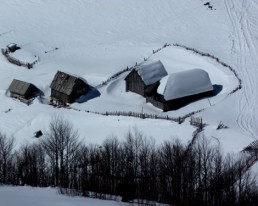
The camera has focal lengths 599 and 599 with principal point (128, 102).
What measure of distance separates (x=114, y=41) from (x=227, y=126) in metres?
29.9

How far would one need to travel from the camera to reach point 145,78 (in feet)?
185

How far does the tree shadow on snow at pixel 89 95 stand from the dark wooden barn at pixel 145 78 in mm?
3035

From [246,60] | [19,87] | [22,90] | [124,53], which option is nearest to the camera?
[22,90]

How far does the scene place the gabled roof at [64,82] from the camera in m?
56.5

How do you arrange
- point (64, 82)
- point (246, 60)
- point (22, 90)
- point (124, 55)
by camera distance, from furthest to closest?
point (124, 55) < point (246, 60) < point (22, 90) < point (64, 82)

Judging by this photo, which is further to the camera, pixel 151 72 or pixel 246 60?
pixel 246 60

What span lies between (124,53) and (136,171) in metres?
32.2

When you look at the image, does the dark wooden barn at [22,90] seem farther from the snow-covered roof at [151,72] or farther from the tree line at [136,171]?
the tree line at [136,171]

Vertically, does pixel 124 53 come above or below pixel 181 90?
above

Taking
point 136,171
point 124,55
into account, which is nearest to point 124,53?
point 124,55

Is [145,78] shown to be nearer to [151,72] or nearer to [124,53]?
[151,72]

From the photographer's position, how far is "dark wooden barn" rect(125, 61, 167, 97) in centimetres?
5625

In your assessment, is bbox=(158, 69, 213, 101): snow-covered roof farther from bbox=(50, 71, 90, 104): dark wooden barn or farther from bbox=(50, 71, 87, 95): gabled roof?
bbox=(50, 71, 87, 95): gabled roof

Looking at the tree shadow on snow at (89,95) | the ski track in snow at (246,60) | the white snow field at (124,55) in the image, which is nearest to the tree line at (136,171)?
the white snow field at (124,55)
